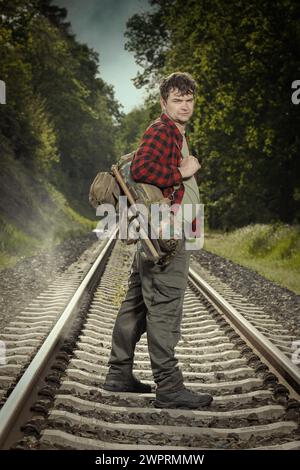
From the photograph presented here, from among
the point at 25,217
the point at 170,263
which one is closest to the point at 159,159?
the point at 170,263

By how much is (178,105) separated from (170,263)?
1.07 metres

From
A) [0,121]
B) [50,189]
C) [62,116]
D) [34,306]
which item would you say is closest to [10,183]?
[0,121]

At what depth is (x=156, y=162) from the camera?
3928 millimetres

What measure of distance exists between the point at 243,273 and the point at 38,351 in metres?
7.93

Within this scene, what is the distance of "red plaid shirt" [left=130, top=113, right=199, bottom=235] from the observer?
12.9 feet

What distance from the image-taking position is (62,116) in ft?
157

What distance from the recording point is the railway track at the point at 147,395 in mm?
3371

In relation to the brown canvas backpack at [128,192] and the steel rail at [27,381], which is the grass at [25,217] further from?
the brown canvas backpack at [128,192]

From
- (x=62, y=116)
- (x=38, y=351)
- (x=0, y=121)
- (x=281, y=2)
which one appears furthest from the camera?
(x=62, y=116)

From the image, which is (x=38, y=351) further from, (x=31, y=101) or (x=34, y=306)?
(x=31, y=101)

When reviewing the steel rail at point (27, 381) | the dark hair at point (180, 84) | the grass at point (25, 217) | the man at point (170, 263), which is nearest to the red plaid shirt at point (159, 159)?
the man at point (170, 263)

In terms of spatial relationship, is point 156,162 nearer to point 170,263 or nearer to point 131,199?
point 131,199

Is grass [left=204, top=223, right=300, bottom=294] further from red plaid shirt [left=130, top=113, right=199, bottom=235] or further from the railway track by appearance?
red plaid shirt [left=130, top=113, right=199, bottom=235]

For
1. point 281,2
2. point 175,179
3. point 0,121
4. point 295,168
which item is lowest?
point 175,179
